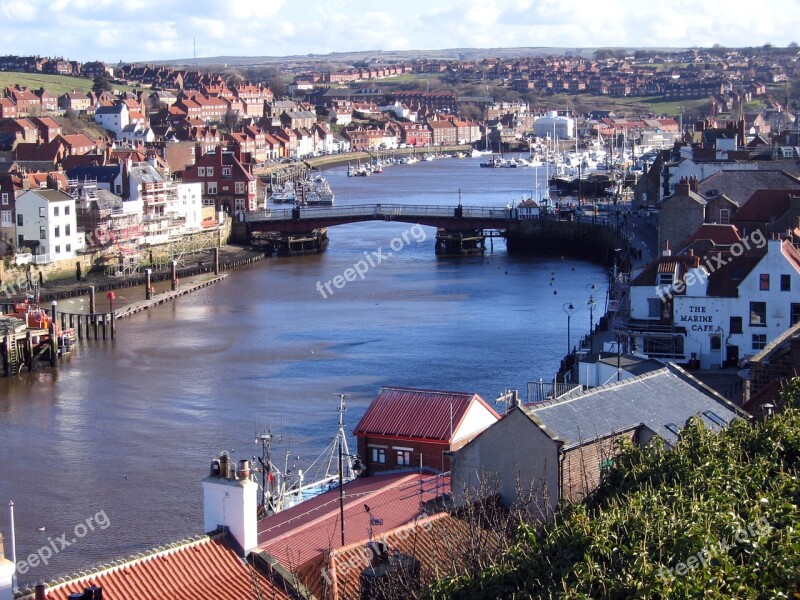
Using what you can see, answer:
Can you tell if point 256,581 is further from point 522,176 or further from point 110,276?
point 522,176

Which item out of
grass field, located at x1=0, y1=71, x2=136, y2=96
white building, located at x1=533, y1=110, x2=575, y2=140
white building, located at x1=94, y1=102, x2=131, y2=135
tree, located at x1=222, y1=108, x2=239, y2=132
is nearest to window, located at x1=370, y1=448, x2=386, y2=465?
white building, located at x1=94, y1=102, x2=131, y2=135

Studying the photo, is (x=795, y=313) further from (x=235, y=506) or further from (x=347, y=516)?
(x=235, y=506)

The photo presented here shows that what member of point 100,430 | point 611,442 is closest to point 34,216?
point 100,430

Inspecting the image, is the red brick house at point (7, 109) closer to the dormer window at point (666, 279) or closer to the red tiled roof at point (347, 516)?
the dormer window at point (666, 279)

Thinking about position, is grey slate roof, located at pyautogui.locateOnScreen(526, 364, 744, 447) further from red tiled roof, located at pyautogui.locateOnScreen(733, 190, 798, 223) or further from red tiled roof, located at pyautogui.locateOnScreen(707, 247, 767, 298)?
red tiled roof, located at pyautogui.locateOnScreen(733, 190, 798, 223)

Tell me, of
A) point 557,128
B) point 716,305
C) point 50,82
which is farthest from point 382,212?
point 557,128

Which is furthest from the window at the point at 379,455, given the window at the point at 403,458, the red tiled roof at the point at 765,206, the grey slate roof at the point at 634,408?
the red tiled roof at the point at 765,206
